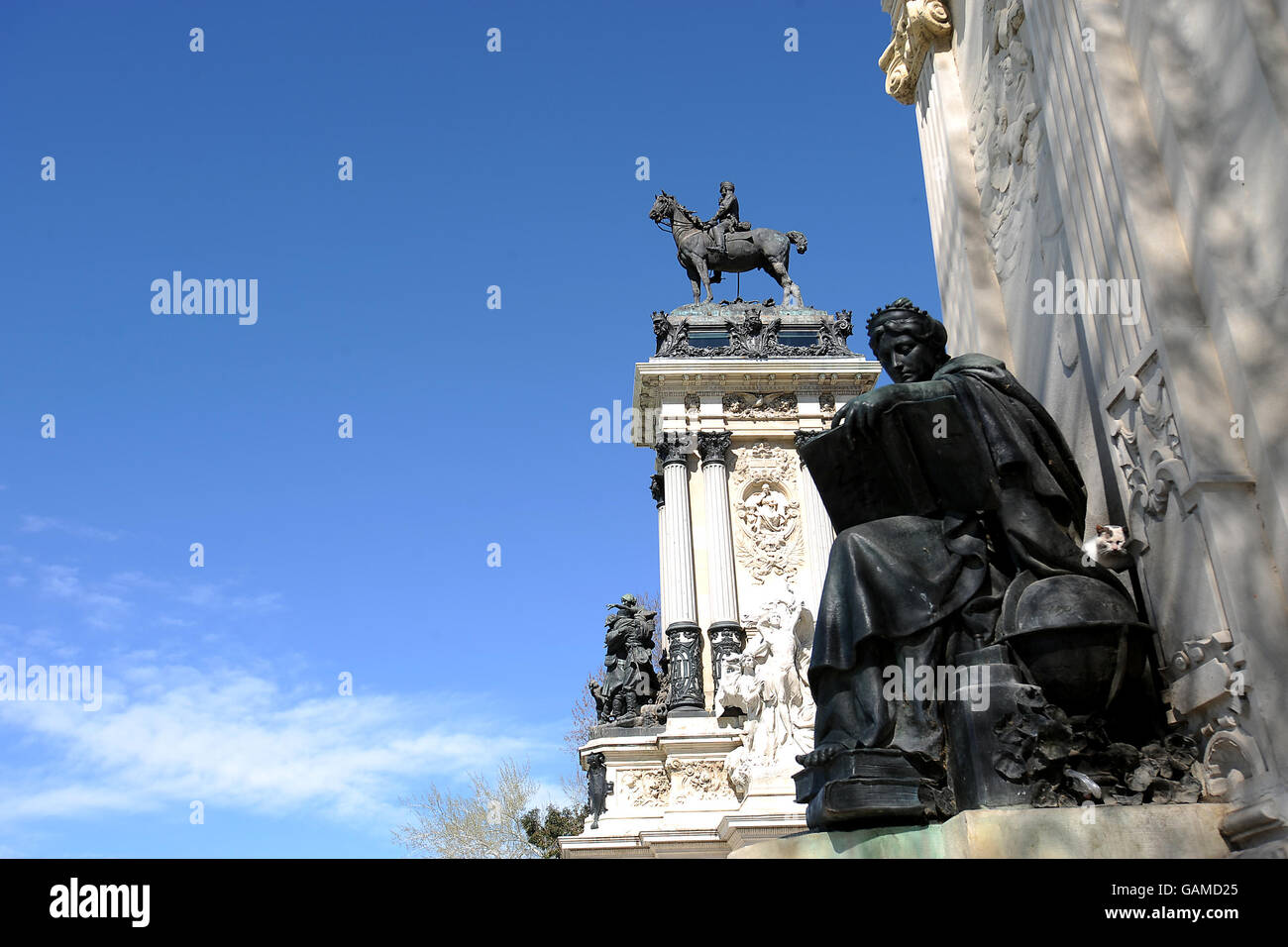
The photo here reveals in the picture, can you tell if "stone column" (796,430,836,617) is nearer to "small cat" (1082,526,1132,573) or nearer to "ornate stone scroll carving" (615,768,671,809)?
"ornate stone scroll carving" (615,768,671,809)

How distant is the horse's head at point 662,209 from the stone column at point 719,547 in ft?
25.7

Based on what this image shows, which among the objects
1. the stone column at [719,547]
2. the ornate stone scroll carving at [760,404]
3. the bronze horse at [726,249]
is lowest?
the stone column at [719,547]

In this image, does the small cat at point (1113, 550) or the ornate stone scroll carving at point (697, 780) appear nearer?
the small cat at point (1113, 550)

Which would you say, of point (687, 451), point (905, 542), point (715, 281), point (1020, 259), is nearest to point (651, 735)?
point (687, 451)

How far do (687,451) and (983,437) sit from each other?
79.5 ft

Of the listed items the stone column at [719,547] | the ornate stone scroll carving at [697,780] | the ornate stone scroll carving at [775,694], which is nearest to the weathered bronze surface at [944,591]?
the ornate stone scroll carving at [775,694]

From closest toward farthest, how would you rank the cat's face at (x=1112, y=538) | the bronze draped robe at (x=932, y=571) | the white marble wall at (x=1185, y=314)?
the white marble wall at (x=1185, y=314) → the bronze draped robe at (x=932, y=571) → the cat's face at (x=1112, y=538)

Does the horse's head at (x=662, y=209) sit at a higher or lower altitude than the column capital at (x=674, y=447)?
higher

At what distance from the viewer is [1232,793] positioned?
3.73 metres

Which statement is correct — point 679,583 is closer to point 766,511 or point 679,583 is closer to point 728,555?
point 728,555

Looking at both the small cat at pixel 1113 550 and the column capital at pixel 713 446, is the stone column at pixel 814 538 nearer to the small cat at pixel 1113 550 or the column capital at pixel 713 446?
the column capital at pixel 713 446

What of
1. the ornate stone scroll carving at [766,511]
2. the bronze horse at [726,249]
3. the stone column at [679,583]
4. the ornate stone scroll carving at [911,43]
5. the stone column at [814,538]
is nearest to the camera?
the ornate stone scroll carving at [911,43]

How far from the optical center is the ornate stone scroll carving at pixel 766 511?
2777 centimetres

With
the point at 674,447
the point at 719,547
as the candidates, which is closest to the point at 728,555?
the point at 719,547
